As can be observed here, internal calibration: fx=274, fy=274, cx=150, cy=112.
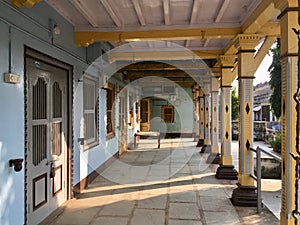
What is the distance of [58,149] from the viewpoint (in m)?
3.77

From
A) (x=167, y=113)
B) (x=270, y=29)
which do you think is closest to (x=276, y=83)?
(x=270, y=29)

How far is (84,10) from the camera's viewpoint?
3.42m

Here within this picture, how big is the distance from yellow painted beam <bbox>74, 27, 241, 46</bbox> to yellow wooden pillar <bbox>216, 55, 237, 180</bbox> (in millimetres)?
1489

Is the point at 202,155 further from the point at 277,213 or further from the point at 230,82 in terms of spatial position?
the point at 277,213

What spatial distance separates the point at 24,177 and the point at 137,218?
1487mm

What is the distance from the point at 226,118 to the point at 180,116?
9212mm

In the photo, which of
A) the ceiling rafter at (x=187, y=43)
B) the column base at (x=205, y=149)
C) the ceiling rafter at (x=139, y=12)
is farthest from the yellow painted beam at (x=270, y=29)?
the column base at (x=205, y=149)

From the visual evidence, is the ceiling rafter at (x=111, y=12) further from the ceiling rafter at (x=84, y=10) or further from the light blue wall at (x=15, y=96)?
the light blue wall at (x=15, y=96)

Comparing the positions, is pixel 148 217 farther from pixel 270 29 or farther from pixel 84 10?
pixel 270 29

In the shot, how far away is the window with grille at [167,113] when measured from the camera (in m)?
15.0

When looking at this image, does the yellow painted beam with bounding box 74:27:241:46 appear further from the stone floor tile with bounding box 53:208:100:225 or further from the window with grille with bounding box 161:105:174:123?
the window with grille with bounding box 161:105:174:123

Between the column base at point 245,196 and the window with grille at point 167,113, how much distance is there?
430 inches

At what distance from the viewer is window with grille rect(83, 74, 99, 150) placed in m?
4.88

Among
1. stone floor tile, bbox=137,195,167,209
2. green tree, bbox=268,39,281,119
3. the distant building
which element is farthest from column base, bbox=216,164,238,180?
the distant building
